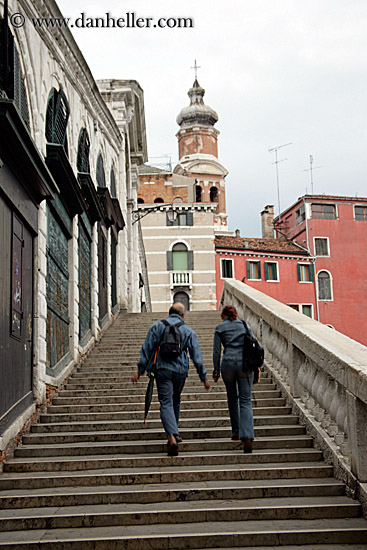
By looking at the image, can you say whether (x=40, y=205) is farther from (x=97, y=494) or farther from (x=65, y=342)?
(x=97, y=494)

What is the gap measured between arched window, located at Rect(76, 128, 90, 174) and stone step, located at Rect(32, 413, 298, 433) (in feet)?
21.5

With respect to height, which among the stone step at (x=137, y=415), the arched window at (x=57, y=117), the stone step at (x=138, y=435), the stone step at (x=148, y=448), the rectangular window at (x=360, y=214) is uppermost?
the rectangular window at (x=360, y=214)

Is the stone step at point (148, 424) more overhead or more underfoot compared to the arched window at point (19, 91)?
more underfoot

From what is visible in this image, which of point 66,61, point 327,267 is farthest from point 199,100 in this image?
point 66,61

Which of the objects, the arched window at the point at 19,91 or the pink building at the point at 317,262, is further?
the pink building at the point at 317,262

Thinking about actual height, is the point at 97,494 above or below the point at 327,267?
below

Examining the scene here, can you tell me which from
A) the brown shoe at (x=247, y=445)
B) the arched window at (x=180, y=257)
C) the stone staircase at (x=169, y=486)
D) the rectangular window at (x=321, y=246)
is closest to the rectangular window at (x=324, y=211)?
the rectangular window at (x=321, y=246)

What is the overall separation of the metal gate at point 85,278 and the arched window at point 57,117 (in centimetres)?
187

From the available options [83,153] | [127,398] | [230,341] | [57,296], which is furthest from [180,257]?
[230,341]

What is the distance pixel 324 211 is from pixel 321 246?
274 cm

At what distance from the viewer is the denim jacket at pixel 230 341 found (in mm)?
7321

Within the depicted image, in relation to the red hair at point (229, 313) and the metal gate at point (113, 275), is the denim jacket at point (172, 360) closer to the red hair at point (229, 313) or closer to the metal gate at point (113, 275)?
the red hair at point (229, 313)

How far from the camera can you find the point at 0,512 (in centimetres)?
570

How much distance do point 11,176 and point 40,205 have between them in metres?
1.80
